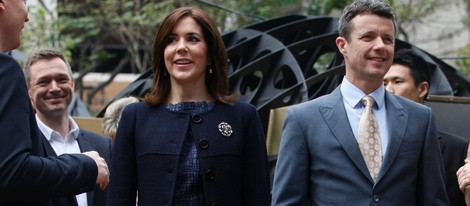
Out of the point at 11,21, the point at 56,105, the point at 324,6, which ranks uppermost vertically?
the point at 324,6

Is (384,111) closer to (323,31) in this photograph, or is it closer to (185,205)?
(185,205)

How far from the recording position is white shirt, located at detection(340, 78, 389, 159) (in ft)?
15.1

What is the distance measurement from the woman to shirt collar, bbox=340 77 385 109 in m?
0.49

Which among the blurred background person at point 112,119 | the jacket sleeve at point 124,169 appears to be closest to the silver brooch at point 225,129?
the jacket sleeve at point 124,169

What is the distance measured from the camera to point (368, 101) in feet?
15.1

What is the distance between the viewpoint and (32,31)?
20.6 metres

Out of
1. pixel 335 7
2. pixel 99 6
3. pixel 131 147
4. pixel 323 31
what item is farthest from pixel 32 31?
pixel 131 147

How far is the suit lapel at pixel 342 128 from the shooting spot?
176 inches

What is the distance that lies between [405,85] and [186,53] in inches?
117

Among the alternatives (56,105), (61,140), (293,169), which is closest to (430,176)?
(293,169)

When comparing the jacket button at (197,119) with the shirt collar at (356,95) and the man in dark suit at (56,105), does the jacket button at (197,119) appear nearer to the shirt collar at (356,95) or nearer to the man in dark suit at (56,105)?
the shirt collar at (356,95)

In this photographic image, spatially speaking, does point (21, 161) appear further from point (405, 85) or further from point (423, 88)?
point (423, 88)

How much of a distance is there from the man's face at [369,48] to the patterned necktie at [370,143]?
0.22 meters

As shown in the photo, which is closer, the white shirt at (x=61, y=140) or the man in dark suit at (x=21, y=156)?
the man in dark suit at (x=21, y=156)
